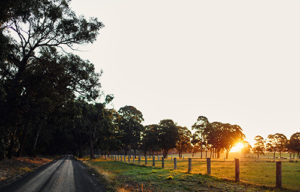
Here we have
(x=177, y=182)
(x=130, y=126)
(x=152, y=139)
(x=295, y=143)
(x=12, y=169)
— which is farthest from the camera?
(x=295, y=143)

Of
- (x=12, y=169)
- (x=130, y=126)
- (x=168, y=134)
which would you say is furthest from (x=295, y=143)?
(x=12, y=169)

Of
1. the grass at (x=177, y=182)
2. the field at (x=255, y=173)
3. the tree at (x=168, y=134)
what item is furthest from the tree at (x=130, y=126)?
the grass at (x=177, y=182)

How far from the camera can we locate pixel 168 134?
61312mm

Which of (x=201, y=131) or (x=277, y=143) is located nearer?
(x=201, y=131)

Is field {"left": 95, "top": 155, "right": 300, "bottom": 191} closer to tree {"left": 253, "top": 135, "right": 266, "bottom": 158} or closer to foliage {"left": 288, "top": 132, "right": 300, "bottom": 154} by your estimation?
foliage {"left": 288, "top": 132, "right": 300, "bottom": 154}

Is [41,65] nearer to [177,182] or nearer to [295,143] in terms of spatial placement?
[177,182]

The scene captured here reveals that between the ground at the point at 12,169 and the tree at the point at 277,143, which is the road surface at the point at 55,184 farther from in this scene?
the tree at the point at 277,143

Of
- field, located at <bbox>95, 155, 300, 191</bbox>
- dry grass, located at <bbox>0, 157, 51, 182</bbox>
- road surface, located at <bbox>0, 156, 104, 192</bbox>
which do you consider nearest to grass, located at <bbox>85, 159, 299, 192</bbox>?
field, located at <bbox>95, 155, 300, 191</bbox>

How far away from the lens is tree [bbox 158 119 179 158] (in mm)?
61500

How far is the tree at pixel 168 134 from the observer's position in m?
61.5

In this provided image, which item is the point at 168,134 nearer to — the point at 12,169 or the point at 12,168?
the point at 12,168

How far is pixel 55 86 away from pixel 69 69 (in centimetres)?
236

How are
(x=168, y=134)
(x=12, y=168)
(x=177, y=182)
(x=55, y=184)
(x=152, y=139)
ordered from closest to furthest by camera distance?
1. (x=55, y=184)
2. (x=177, y=182)
3. (x=12, y=168)
4. (x=168, y=134)
5. (x=152, y=139)

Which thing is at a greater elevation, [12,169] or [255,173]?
[255,173]
